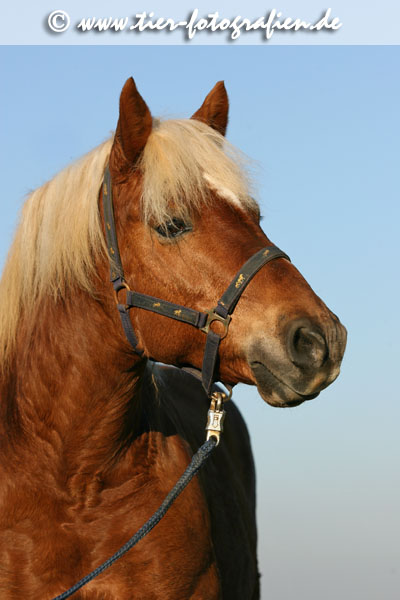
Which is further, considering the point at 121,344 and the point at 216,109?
the point at 216,109

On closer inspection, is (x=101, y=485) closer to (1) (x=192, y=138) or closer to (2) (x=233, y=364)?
(2) (x=233, y=364)

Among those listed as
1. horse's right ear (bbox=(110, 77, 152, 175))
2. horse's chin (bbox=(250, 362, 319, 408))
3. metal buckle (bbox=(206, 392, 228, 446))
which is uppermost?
horse's right ear (bbox=(110, 77, 152, 175))

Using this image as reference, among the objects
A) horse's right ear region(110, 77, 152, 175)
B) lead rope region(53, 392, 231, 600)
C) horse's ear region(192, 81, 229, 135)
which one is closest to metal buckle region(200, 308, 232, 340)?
lead rope region(53, 392, 231, 600)

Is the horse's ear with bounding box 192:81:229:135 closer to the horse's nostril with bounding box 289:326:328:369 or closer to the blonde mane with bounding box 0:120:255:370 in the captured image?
the blonde mane with bounding box 0:120:255:370

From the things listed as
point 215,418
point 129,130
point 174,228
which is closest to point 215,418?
point 215,418

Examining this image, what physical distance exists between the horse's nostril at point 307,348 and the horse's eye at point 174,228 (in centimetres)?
80

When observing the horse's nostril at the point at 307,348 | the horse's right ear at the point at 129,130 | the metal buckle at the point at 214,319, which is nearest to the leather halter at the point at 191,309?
the metal buckle at the point at 214,319

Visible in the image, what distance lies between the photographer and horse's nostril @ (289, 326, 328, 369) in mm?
3732

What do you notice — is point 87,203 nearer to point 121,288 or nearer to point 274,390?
point 121,288

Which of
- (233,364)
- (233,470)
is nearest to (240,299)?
(233,364)

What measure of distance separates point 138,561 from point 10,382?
45.9 inches

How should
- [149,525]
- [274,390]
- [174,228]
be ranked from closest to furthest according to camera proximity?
[274,390], [149,525], [174,228]

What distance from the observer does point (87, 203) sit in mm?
4395

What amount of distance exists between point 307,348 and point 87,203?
4.69ft
